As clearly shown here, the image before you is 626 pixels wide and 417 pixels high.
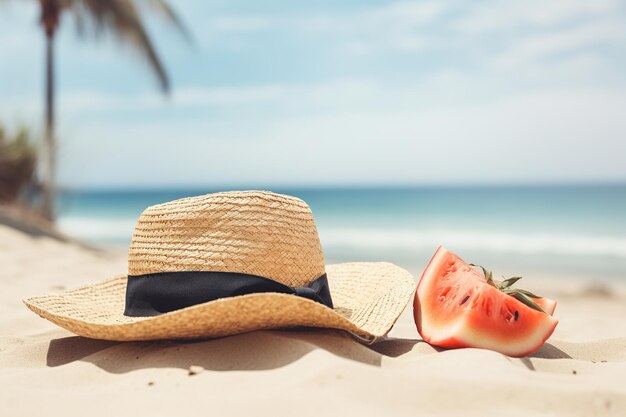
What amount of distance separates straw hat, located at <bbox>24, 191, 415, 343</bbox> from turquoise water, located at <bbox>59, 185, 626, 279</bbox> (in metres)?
8.96

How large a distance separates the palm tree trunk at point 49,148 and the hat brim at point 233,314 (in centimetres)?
855

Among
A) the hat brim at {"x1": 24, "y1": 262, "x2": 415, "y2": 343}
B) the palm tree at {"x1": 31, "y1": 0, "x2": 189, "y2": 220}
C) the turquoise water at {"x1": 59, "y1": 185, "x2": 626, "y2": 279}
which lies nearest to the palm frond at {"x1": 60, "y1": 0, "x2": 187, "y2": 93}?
the palm tree at {"x1": 31, "y1": 0, "x2": 189, "y2": 220}

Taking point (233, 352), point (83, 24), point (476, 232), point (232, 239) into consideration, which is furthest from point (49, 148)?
point (476, 232)

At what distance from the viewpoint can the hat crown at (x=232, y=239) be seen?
2492 mm

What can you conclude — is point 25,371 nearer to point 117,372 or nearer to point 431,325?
point 117,372

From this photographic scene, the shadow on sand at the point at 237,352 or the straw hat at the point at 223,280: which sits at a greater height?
the straw hat at the point at 223,280

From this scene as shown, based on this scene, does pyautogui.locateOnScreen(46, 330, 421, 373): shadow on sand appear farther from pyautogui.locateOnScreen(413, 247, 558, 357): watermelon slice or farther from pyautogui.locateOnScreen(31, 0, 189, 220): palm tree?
pyautogui.locateOnScreen(31, 0, 189, 220): palm tree

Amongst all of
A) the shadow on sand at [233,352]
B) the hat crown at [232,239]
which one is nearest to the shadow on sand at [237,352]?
the shadow on sand at [233,352]

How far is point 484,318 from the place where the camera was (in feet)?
8.11

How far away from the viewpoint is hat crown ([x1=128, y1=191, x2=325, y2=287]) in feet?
8.18

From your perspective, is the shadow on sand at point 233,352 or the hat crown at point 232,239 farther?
the hat crown at point 232,239

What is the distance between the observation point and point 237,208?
256 centimetres

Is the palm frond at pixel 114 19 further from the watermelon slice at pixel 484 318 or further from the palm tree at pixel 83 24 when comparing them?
the watermelon slice at pixel 484 318

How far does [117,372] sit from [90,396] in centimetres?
24
